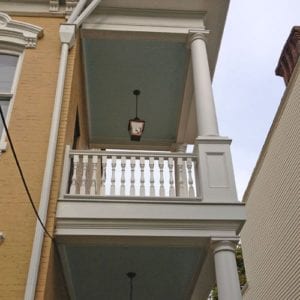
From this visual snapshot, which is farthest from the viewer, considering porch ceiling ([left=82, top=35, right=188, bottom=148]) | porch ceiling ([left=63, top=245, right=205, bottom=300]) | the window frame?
porch ceiling ([left=82, top=35, right=188, bottom=148])

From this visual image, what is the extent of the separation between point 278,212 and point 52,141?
9.74m

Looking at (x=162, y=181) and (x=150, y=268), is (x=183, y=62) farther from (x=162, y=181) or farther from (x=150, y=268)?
(x=150, y=268)

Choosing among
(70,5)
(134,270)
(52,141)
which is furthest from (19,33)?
(134,270)

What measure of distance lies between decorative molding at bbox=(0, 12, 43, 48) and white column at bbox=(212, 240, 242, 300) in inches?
179

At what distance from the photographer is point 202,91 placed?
6.70 meters

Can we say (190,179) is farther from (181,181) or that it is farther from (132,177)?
(132,177)

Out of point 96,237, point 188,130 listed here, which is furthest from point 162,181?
point 188,130

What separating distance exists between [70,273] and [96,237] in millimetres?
1593

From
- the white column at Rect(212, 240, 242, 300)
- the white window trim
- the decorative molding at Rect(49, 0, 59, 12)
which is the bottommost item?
the white column at Rect(212, 240, 242, 300)

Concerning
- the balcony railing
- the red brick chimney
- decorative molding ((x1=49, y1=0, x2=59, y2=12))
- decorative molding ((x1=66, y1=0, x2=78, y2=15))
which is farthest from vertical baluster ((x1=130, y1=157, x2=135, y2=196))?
the red brick chimney

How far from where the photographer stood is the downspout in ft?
15.7

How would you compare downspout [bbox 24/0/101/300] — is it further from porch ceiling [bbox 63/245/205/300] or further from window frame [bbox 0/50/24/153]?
porch ceiling [bbox 63/245/205/300]

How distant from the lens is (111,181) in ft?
19.3

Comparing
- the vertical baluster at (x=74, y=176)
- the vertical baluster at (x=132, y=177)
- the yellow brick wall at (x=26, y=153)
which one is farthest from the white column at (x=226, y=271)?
the yellow brick wall at (x=26, y=153)
